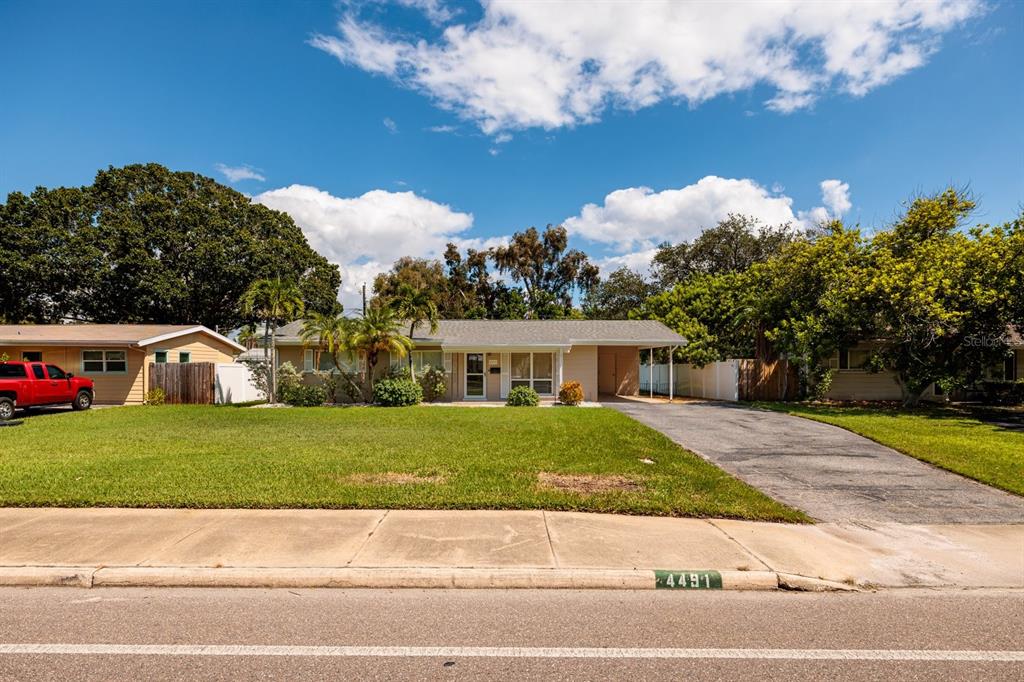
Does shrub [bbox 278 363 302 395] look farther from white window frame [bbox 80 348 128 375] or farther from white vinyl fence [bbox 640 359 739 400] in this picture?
white vinyl fence [bbox 640 359 739 400]

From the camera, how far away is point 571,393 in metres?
21.3

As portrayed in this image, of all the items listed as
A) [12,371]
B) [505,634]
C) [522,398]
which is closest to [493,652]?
[505,634]

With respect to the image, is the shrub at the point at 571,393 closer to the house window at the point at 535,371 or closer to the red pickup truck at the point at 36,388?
the house window at the point at 535,371

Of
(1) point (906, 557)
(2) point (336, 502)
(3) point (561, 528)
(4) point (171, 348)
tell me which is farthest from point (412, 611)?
(4) point (171, 348)

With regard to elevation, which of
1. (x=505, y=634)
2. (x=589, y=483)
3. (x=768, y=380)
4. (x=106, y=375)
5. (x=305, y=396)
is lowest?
(x=505, y=634)

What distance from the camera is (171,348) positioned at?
24.0 meters

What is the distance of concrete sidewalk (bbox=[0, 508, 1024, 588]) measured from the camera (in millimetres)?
4969

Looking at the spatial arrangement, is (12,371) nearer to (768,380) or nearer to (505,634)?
(505,634)

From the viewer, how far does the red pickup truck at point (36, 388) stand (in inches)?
681

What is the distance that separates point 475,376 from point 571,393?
14.2ft

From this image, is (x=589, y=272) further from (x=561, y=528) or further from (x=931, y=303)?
(x=561, y=528)

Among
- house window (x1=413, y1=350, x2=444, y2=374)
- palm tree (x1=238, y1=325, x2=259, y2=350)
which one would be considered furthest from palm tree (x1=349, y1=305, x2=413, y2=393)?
palm tree (x1=238, y1=325, x2=259, y2=350)

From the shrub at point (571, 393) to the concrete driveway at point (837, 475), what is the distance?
5.78 m

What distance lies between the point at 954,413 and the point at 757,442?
11.3 metres
